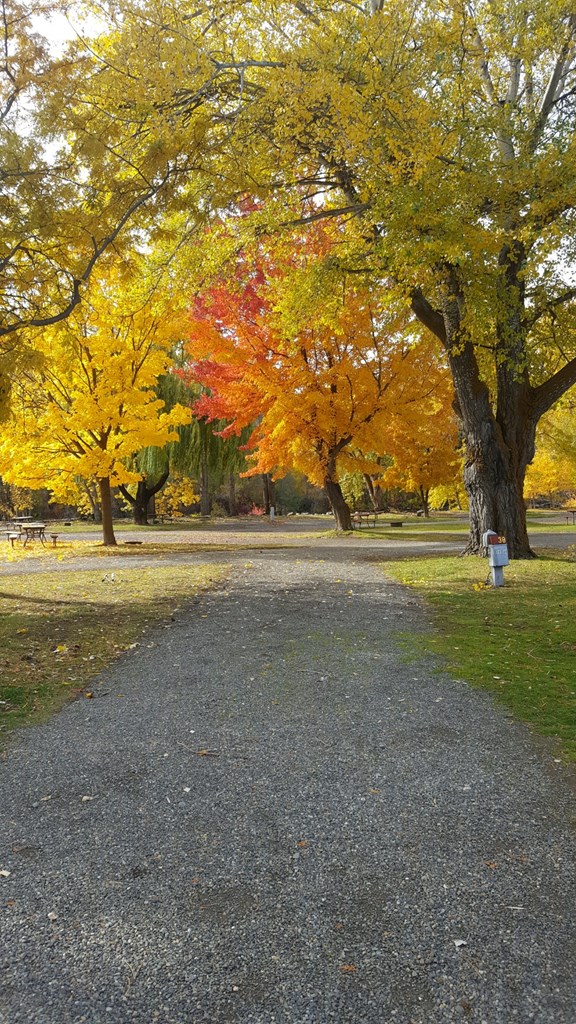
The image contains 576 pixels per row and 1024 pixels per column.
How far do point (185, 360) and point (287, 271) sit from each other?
60.4ft

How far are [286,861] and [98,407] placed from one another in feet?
47.0

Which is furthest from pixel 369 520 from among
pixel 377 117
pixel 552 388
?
pixel 377 117

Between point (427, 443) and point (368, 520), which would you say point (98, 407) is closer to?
point (427, 443)

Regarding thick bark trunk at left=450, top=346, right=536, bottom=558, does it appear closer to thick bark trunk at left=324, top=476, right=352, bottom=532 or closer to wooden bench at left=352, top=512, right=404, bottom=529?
thick bark trunk at left=324, top=476, right=352, bottom=532

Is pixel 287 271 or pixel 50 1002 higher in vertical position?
pixel 287 271

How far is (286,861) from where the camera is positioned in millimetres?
2457

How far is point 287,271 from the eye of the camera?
11.1 m

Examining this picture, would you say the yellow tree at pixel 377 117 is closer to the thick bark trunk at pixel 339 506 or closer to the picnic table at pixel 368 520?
the thick bark trunk at pixel 339 506

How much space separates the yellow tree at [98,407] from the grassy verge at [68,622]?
4.97 metres

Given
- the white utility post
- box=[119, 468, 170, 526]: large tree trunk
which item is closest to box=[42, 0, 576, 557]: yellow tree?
the white utility post

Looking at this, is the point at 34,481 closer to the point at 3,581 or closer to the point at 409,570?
the point at 3,581

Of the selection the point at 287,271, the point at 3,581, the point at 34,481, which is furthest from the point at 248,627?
the point at 34,481

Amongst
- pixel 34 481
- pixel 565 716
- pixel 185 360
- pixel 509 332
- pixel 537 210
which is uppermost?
pixel 185 360

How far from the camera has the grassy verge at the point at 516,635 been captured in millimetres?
4309
